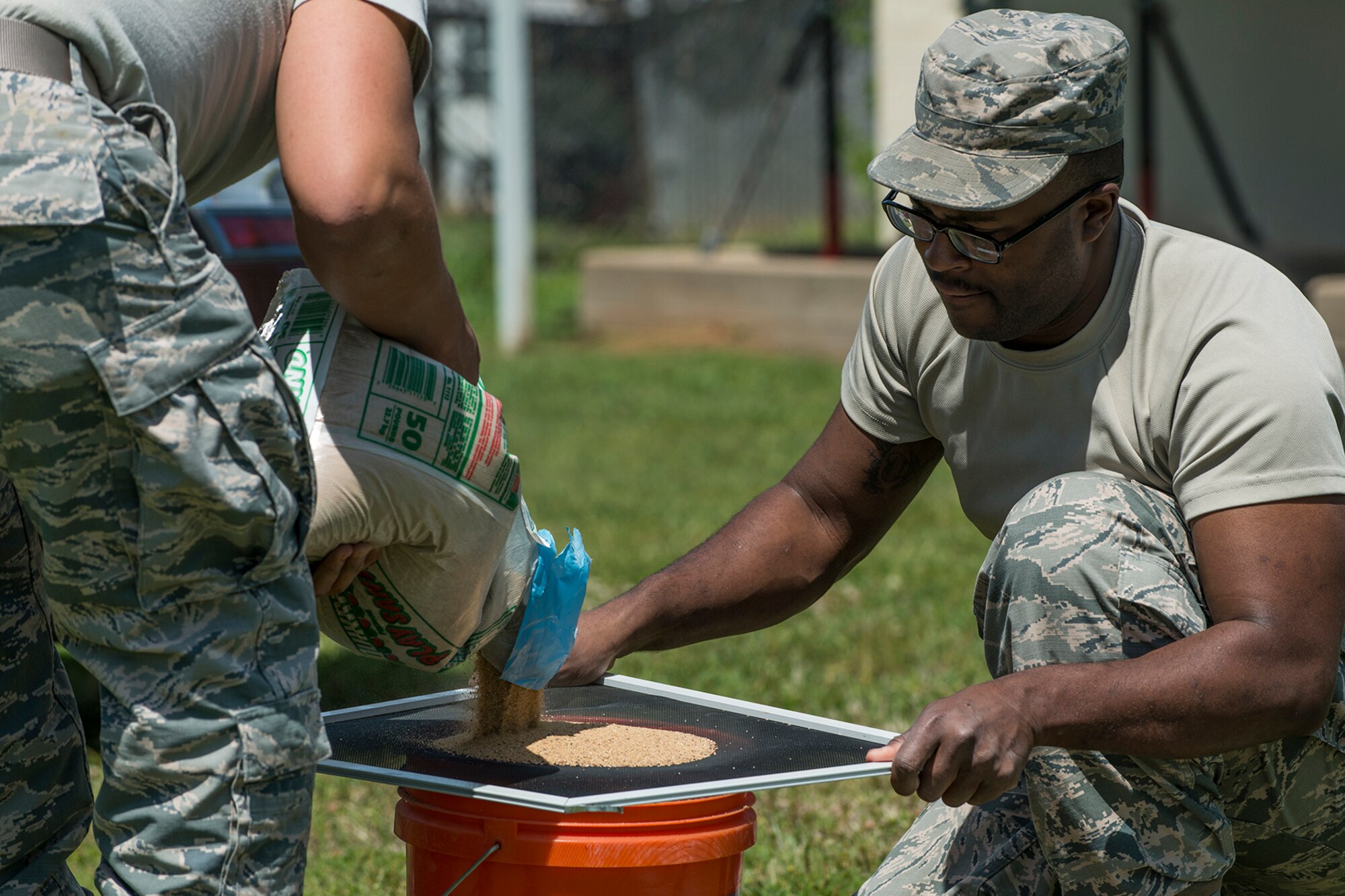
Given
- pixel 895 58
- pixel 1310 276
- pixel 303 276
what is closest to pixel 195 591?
pixel 303 276

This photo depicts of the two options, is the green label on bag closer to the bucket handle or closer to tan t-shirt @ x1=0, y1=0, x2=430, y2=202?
tan t-shirt @ x1=0, y1=0, x2=430, y2=202

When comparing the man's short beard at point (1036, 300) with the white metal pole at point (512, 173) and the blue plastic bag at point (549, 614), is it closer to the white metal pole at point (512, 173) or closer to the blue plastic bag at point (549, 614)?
the blue plastic bag at point (549, 614)

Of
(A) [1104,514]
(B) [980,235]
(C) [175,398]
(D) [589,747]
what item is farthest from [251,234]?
(A) [1104,514]

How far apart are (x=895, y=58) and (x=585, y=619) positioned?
26.7 feet

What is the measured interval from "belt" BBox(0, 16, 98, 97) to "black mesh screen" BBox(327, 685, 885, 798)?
3.00ft

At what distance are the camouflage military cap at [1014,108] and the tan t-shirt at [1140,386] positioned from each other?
0.76 feet

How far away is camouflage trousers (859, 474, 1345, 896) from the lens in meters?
1.88

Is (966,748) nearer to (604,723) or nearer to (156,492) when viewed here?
(604,723)

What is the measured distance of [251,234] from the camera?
3830 mm

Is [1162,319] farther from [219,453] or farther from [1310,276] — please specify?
[1310,276]

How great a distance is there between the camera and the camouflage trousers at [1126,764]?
188cm

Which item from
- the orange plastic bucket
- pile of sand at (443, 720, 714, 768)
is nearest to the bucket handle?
the orange plastic bucket

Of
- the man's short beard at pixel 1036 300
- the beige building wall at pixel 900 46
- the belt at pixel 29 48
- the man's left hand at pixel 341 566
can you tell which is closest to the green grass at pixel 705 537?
the man's left hand at pixel 341 566

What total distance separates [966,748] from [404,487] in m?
0.69
